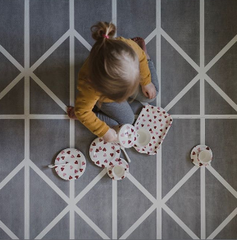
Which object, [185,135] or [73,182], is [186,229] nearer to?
[185,135]

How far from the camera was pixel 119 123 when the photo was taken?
1197 millimetres

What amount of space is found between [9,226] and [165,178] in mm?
818

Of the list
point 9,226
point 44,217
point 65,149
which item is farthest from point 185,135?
point 9,226

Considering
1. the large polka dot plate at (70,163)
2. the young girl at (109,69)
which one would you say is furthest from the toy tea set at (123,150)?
the young girl at (109,69)

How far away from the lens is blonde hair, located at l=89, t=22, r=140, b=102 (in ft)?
2.52

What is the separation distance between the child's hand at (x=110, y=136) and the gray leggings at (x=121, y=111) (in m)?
0.10

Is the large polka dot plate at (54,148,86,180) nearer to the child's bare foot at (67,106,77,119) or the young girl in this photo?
the child's bare foot at (67,106,77,119)

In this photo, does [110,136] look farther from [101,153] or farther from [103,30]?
[103,30]

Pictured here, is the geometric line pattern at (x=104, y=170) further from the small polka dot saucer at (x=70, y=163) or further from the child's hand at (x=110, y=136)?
the child's hand at (x=110, y=136)

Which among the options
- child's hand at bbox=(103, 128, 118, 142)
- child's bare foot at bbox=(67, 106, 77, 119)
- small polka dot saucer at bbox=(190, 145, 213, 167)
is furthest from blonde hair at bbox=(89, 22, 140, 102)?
small polka dot saucer at bbox=(190, 145, 213, 167)

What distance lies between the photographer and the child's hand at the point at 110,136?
107cm

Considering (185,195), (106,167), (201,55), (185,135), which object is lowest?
(185,195)

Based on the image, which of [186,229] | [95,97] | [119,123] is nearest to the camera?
[95,97]

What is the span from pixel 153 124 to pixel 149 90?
186 millimetres
